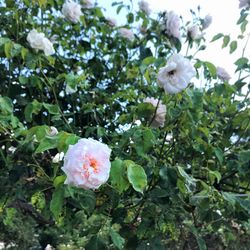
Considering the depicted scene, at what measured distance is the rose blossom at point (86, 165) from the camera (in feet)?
2.89

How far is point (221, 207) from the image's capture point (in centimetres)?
136

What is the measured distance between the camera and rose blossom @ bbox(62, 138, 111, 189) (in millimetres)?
881

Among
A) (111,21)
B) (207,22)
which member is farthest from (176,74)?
(111,21)

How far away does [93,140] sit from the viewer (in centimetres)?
95

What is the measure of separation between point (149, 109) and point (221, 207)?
0.36 m

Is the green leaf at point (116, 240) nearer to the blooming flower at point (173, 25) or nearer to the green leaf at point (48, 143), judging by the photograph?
the green leaf at point (48, 143)

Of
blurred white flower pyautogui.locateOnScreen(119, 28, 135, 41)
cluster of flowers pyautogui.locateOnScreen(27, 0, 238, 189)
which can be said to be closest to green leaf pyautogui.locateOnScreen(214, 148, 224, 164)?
cluster of flowers pyautogui.locateOnScreen(27, 0, 238, 189)

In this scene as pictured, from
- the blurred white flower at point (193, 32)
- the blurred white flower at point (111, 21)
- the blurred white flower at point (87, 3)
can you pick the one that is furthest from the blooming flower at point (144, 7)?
the blurred white flower at point (193, 32)

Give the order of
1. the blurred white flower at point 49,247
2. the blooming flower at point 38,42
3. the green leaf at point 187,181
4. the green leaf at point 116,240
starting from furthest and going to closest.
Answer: the blurred white flower at point 49,247 → the blooming flower at point 38,42 → the green leaf at point 116,240 → the green leaf at point 187,181

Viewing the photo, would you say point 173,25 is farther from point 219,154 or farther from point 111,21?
point 111,21

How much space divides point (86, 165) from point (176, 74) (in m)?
0.43

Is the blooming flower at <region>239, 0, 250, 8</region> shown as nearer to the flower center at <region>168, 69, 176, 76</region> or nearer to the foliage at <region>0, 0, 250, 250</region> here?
the foliage at <region>0, 0, 250, 250</region>

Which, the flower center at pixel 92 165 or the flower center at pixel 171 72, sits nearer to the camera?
the flower center at pixel 92 165

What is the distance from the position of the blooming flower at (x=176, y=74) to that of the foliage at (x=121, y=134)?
13 cm
